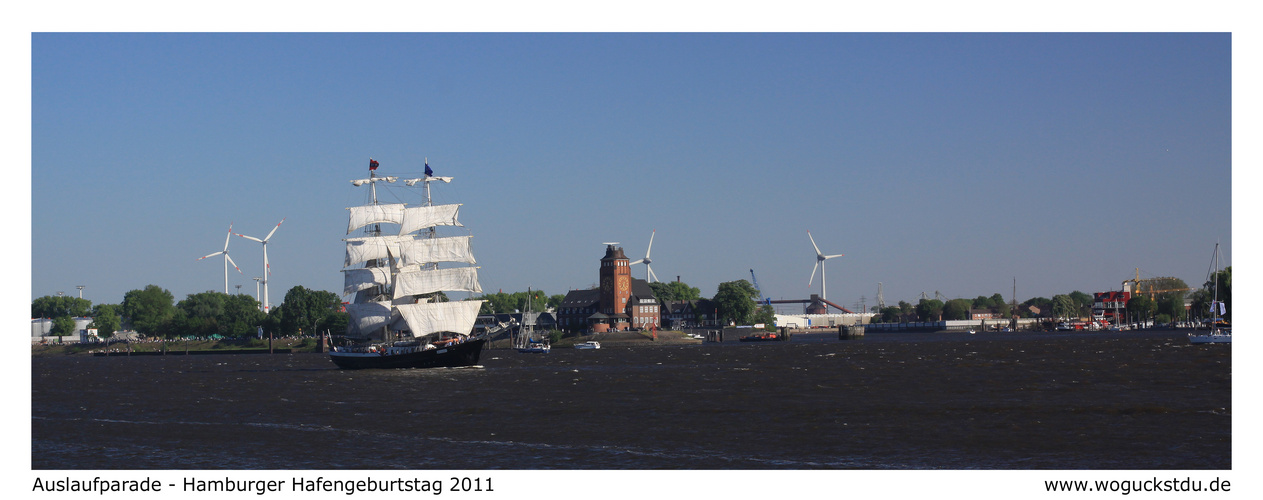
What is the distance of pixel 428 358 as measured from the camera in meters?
102

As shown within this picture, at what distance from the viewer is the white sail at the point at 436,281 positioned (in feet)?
367

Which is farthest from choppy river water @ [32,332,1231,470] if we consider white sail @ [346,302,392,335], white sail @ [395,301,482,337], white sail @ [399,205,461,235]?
white sail @ [399,205,461,235]

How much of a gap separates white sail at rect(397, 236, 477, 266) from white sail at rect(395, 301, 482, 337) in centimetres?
534

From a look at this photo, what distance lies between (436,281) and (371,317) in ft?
25.6

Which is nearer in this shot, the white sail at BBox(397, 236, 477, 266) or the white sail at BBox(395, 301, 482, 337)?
the white sail at BBox(395, 301, 482, 337)

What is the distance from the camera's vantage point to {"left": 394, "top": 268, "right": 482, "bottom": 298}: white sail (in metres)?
112

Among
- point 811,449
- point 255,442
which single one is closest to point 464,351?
point 255,442

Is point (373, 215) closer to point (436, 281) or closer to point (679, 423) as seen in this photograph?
point (436, 281)

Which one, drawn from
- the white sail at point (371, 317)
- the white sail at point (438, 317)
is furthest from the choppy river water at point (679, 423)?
the white sail at point (438, 317)

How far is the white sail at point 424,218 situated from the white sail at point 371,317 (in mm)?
9950

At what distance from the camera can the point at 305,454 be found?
117 feet

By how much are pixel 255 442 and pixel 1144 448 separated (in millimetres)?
30069

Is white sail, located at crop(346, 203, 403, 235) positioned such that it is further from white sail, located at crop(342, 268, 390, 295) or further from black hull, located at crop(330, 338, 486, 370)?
black hull, located at crop(330, 338, 486, 370)

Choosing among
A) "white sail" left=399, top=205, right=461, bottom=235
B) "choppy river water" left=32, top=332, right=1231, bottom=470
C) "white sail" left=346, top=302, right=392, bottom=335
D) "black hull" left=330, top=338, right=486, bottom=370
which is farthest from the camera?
"white sail" left=399, top=205, right=461, bottom=235
